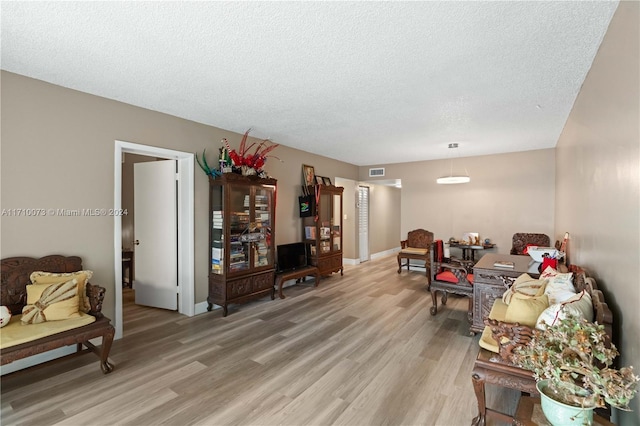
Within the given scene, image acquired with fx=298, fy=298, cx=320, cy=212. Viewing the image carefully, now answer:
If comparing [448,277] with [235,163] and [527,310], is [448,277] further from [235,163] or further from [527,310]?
[235,163]

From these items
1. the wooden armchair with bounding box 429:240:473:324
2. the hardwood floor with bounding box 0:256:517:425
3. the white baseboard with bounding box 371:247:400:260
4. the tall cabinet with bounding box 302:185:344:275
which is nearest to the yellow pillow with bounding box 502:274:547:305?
the hardwood floor with bounding box 0:256:517:425

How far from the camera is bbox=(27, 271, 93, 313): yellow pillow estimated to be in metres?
2.62

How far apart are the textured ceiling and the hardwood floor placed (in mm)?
2606

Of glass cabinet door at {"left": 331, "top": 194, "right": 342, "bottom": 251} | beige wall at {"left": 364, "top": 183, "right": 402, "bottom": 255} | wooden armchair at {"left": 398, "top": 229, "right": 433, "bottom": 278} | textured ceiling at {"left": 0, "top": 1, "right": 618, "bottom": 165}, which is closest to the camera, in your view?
textured ceiling at {"left": 0, "top": 1, "right": 618, "bottom": 165}

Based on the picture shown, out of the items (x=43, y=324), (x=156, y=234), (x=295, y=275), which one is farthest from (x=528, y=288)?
(x=156, y=234)

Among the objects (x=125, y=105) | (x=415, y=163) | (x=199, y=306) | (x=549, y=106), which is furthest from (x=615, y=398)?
(x=415, y=163)

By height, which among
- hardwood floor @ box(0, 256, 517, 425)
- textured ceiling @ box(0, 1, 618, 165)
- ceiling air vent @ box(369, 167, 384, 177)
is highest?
textured ceiling @ box(0, 1, 618, 165)

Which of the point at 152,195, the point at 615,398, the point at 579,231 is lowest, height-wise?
the point at 615,398

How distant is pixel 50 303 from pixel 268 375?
6.33 feet

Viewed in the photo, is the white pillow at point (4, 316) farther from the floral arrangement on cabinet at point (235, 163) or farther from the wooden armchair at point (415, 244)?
the wooden armchair at point (415, 244)

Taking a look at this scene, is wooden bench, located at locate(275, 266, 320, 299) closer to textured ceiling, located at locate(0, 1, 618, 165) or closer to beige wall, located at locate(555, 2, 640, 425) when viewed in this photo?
textured ceiling, located at locate(0, 1, 618, 165)

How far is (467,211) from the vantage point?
633 centimetres

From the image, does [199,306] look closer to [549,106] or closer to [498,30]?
[498,30]

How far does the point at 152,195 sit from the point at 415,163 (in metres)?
5.41
